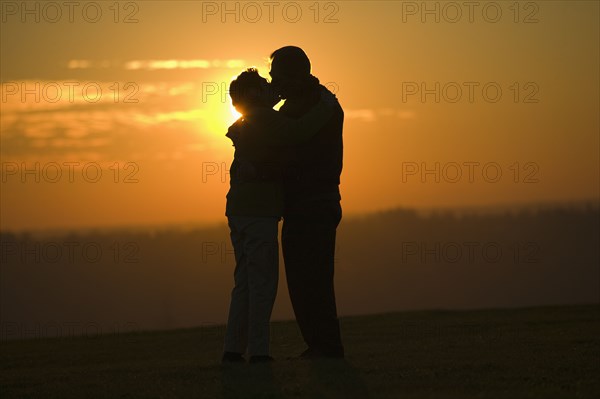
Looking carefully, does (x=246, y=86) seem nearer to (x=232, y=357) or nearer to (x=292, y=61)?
(x=292, y=61)

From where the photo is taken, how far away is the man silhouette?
884 cm

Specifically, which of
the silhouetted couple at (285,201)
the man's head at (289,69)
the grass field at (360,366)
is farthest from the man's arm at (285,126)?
the grass field at (360,366)

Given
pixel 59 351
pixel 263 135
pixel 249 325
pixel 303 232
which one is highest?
pixel 263 135

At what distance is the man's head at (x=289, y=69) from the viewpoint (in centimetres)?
877

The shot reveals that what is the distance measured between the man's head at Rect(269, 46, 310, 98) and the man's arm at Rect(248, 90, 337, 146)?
0.96 feet

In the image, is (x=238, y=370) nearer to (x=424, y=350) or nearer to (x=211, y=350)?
(x=424, y=350)

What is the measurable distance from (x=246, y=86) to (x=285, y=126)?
470mm

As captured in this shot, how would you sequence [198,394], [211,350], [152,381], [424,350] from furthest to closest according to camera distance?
1. [211,350]
2. [424,350]
3. [152,381]
4. [198,394]

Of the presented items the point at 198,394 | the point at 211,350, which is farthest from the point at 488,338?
the point at 198,394

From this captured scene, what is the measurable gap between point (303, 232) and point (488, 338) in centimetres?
324

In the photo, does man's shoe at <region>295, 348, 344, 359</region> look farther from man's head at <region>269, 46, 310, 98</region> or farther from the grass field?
man's head at <region>269, 46, 310, 98</region>

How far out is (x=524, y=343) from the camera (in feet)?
34.3

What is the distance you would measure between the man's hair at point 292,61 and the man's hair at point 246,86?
10.7 inches

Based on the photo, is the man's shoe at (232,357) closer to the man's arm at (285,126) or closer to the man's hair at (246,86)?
the man's arm at (285,126)
